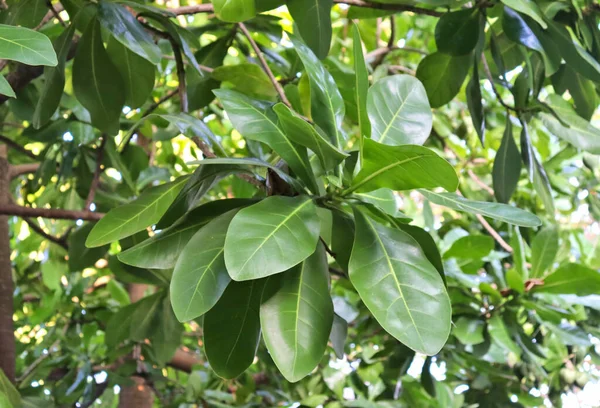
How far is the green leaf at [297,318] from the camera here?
49 centimetres

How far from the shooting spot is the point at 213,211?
60 cm

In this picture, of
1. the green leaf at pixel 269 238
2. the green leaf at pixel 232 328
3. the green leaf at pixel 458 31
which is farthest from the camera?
the green leaf at pixel 458 31

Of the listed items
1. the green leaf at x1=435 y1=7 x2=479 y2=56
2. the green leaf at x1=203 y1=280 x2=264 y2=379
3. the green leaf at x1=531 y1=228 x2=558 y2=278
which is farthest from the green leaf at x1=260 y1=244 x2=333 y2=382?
the green leaf at x1=531 y1=228 x2=558 y2=278

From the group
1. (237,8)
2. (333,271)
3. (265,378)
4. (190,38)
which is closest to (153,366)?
(265,378)

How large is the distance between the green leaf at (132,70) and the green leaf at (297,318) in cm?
42

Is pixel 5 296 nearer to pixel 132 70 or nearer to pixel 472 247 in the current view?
pixel 132 70

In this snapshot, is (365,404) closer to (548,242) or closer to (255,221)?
(548,242)

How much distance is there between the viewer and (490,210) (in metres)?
0.55

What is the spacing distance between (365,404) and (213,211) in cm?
70

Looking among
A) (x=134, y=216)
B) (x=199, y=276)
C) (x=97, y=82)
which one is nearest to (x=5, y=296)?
(x=97, y=82)

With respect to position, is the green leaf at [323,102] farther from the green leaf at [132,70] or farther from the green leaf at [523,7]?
the green leaf at [132,70]

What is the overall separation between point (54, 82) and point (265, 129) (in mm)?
350

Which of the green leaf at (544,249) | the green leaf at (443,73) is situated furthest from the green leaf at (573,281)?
the green leaf at (443,73)

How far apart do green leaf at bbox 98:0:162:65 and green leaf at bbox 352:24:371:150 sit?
25cm
